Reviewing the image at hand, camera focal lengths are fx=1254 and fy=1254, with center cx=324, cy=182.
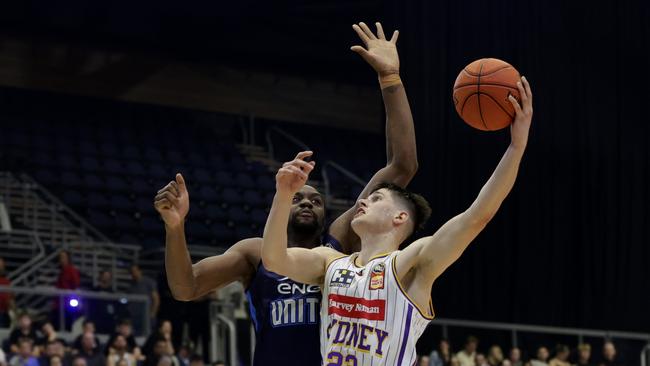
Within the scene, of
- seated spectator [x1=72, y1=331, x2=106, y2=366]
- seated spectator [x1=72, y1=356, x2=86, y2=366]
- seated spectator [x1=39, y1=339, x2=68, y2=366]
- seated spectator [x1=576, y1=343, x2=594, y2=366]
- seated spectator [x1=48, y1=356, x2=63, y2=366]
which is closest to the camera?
seated spectator [x1=48, y1=356, x2=63, y2=366]

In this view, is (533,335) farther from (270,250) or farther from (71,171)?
(270,250)

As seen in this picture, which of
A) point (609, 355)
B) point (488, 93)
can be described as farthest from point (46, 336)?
point (488, 93)

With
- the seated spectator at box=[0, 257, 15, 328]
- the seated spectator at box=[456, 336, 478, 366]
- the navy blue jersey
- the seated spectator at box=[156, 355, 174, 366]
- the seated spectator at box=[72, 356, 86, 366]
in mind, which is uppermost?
the navy blue jersey

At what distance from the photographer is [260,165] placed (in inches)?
998

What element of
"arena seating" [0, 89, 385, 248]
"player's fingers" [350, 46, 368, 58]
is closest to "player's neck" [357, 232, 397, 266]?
"player's fingers" [350, 46, 368, 58]

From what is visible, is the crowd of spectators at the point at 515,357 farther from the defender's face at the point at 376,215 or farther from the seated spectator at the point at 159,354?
the defender's face at the point at 376,215

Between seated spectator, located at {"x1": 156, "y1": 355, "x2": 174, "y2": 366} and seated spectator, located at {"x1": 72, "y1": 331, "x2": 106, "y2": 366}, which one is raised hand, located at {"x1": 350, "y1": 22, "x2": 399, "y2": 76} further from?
seated spectator, located at {"x1": 72, "y1": 331, "x2": 106, "y2": 366}

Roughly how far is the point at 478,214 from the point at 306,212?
137 cm

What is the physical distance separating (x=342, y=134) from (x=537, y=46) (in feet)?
25.9

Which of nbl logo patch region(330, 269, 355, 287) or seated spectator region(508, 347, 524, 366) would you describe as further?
Answer: seated spectator region(508, 347, 524, 366)

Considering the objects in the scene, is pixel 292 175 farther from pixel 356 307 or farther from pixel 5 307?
pixel 5 307

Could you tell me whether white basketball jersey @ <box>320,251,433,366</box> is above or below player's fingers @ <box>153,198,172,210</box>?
below

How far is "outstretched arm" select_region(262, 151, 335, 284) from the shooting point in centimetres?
518

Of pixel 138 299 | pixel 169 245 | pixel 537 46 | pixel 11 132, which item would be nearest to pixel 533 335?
pixel 537 46
